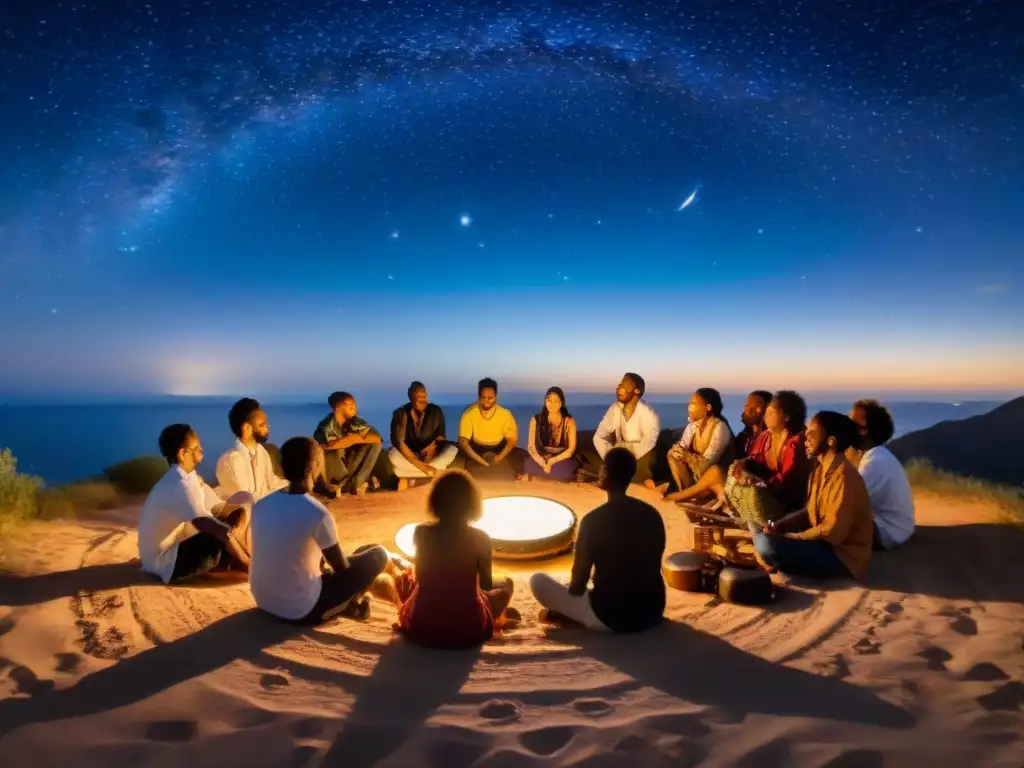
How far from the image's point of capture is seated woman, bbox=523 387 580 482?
10984 millimetres

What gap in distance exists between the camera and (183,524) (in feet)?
19.2

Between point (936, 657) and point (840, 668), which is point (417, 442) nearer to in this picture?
point (840, 668)

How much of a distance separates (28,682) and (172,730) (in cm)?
135

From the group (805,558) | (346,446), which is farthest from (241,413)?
(805,558)

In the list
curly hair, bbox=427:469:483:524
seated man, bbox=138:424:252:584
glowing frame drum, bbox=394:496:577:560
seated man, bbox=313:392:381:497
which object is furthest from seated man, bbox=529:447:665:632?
seated man, bbox=313:392:381:497

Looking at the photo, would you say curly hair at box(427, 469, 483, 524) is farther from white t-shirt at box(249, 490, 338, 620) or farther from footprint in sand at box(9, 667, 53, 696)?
footprint in sand at box(9, 667, 53, 696)

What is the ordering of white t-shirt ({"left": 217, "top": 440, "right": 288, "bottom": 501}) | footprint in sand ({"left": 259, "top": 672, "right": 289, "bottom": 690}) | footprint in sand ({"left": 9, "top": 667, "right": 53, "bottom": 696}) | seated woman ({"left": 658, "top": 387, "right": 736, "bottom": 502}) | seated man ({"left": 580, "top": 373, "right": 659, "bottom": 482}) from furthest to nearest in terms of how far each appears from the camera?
1. seated man ({"left": 580, "top": 373, "right": 659, "bottom": 482})
2. seated woman ({"left": 658, "top": 387, "right": 736, "bottom": 502})
3. white t-shirt ({"left": 217, "top": 440, "right": 288, "bottom": 501})
4. footprint in sand ({"left": 259, "top": 672, "right": 289, "bottom": 690})
5. footprint in sand ({"left": 9, "top": 667, "right": 53, "bottom": 696})

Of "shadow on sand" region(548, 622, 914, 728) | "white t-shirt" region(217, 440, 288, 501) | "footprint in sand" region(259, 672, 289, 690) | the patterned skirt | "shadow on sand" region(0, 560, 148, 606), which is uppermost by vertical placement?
"white t-shirt" region(217, 440, 288, 501)

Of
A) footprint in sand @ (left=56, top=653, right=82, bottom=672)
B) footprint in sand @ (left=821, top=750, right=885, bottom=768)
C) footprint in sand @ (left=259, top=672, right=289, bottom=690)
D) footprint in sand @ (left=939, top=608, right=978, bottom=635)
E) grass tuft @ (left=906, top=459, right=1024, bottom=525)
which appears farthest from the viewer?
grass tuft @ (left=906, top=459, right=1024, bottom=525)

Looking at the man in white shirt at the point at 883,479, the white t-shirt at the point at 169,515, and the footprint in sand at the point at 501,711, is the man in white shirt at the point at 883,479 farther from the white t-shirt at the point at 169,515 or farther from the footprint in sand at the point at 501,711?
the white t-shirt at the point at 169,515

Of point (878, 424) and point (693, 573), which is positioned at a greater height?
point (878, 424)

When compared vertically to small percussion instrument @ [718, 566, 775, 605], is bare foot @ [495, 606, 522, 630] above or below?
below

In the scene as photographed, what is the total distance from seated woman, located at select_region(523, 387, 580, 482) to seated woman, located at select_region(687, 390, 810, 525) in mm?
3640

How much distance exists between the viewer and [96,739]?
10.9ft
